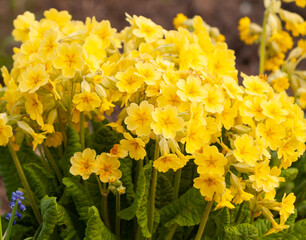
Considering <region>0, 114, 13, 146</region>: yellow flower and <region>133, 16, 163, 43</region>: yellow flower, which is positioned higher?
<region>133, 16, 163, 43</region>: yellow flower

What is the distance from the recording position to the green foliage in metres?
1.17

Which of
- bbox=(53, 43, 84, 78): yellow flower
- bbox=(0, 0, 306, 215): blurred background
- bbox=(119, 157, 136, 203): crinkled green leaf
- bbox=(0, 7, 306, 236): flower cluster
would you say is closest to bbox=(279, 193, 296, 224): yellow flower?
bbox=(0, 7, 306, 236): flower cluster

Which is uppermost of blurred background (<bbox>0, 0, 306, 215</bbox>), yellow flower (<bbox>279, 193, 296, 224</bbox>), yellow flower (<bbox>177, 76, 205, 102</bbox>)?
blurred background (<bbox>0, 0, 306, 215</bbox>)

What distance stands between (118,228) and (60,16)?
0.71 metres

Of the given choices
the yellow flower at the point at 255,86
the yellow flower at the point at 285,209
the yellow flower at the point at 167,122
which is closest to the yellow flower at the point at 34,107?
the yellow flower at the point at 167,122

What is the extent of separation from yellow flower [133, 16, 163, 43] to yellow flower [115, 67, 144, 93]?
8.7 inches

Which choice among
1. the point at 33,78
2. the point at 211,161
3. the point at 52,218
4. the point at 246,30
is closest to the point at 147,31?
the point at 33,78

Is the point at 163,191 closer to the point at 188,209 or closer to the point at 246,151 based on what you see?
the point at 188,209

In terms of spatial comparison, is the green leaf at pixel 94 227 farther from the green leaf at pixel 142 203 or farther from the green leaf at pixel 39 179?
the green leaf at pixel 39 179

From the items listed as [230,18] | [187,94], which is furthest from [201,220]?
[230,18]

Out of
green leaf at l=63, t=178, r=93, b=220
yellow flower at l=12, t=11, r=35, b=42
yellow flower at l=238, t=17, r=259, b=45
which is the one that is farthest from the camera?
yellow flower at l=238, t=17, r=259, b=45

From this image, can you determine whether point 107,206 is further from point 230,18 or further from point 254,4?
point 254,4

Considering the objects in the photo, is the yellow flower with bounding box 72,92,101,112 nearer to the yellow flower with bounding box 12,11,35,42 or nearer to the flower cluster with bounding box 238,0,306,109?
the yellow flower with bounding box 12,11,35,42

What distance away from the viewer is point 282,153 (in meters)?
1.23
